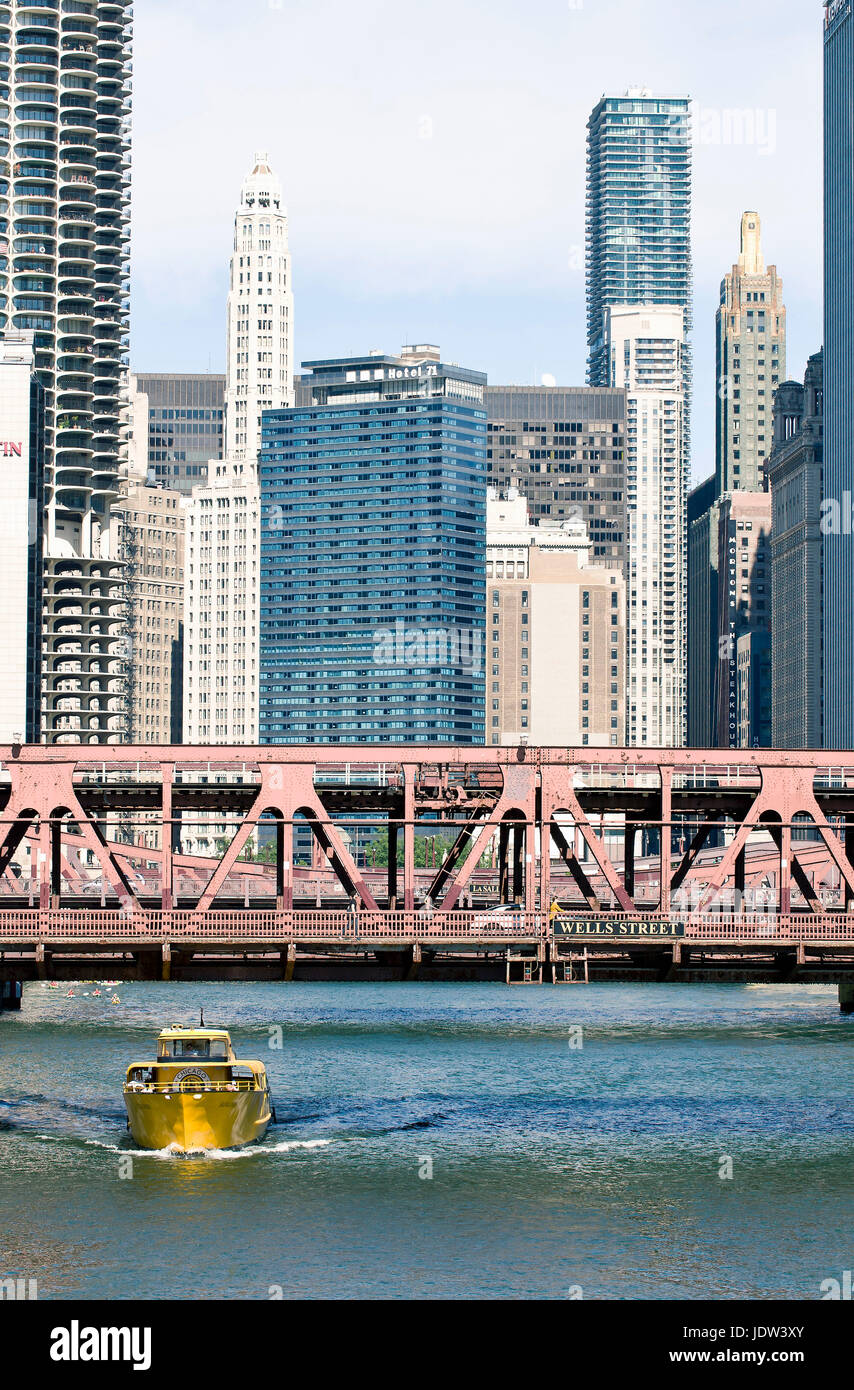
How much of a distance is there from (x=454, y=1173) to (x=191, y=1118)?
940 cm

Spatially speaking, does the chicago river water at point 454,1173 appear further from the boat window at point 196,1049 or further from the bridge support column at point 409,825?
the bridge support column at point 409,825

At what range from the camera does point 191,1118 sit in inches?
2707

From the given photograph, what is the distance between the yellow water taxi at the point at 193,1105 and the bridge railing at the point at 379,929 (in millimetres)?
7868

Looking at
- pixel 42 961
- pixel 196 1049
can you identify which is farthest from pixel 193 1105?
pixel 42 961

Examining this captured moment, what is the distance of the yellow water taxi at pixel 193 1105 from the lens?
68.7 metres

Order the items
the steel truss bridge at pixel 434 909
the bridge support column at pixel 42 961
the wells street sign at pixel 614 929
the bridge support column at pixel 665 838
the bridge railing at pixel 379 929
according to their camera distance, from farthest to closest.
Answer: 1. the bridge support column at pixel 665 838
2. the bridge support column at pixel 42 961
3. the steel truss bridge at pixel 434 909
4. the bridge railing at pixel 379 929
5. the wells street sign at pixel 614 929

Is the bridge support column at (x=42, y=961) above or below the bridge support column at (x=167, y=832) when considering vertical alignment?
below

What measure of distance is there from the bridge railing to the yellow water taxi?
25.8 feet

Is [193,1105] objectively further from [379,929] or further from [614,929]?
[614,929]

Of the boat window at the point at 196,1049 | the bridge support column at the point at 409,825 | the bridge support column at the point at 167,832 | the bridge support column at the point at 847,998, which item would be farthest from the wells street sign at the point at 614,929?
the bridge support column at the point at 847,998

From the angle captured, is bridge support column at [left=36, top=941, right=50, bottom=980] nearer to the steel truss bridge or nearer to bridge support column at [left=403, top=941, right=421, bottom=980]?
the steel truss bridge

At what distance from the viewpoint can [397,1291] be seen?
50625mm

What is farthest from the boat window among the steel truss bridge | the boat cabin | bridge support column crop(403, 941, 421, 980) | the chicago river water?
bridge support column crop(403, 941, 421, 980)
